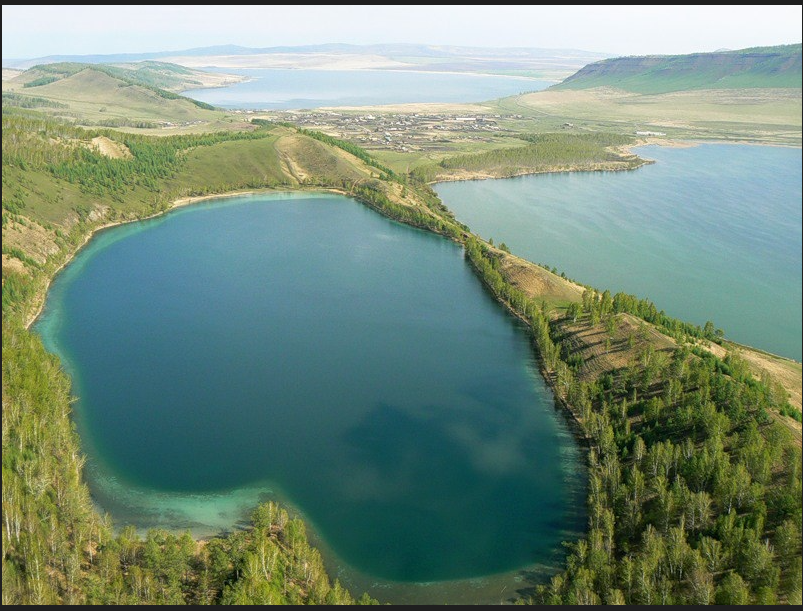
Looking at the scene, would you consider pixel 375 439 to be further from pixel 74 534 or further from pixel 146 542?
pixel 74 534

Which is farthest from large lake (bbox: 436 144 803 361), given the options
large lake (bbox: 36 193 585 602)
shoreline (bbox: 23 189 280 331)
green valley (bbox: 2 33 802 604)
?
shoreline (bbox: 23 189 280 331)

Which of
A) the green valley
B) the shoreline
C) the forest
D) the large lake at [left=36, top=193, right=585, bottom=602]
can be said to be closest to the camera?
the forest

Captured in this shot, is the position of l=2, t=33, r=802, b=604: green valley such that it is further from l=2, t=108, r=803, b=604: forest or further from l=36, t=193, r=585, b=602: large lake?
l=36, t=193, r=585, b=602: large lake

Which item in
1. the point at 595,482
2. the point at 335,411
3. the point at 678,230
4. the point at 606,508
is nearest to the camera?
the point at 606,508

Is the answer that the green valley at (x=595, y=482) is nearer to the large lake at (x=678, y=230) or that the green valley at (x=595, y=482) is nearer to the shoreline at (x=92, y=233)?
the shoreline at (x=92, y=233)

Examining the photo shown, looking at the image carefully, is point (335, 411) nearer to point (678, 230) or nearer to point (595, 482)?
point (595, 482)

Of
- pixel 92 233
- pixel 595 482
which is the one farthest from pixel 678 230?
pixel 92 233

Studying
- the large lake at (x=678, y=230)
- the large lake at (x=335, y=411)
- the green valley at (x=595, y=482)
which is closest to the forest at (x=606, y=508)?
the green valley at (x=595, y=482)
